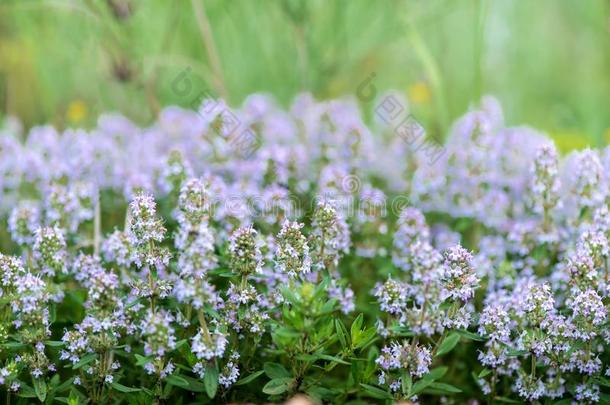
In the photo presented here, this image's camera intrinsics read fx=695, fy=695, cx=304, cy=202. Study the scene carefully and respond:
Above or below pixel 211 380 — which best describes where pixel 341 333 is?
above

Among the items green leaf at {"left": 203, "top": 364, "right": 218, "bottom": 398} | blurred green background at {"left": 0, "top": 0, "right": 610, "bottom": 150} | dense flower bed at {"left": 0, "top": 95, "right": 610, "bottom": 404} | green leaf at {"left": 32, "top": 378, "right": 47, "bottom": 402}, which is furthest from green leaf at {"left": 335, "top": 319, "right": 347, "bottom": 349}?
blurred green background at {"left": 0, "top": 0, "right": 610, "bottom": 150}

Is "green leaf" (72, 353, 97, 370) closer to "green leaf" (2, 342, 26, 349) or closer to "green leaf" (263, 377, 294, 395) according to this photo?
"green leaf" (2, 342, 26, 349)

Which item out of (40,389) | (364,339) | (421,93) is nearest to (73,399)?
(40,389)

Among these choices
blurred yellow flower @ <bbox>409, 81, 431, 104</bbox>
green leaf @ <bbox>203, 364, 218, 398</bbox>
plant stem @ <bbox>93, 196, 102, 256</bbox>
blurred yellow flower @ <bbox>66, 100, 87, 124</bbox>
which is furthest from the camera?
blurred yellow flower @ <bbox>409, 81, 431, 104</bbox>

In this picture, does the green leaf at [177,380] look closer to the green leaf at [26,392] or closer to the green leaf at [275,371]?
the green leaf at [275,371]

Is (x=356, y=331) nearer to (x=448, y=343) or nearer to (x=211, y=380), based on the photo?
(x=448, y=343)

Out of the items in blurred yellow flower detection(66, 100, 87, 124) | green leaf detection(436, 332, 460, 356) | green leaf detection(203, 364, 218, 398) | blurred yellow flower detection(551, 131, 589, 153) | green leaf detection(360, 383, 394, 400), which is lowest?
green leaf detection(203, 364, 218, 398)

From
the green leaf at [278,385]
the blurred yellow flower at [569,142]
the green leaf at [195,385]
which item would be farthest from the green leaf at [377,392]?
the blurred yellow flower at [569,142]
